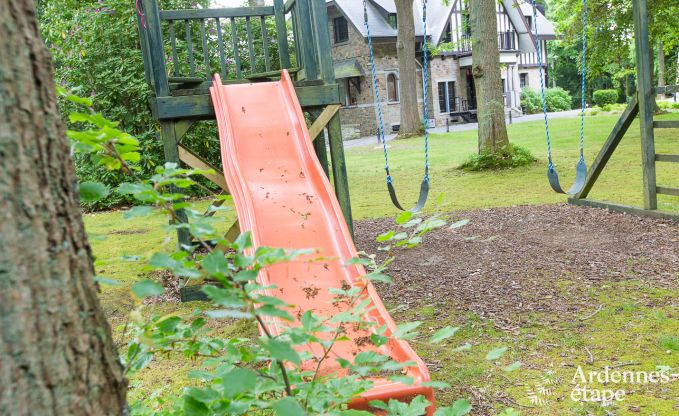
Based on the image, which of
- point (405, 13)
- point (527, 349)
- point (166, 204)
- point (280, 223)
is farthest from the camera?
point (405, 13)

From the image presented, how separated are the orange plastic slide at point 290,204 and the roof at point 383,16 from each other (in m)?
27.0

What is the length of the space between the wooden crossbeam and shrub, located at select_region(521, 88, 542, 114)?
35941 mm

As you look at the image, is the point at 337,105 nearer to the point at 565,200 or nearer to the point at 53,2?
the point at 565,200

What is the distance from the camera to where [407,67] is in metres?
24.6

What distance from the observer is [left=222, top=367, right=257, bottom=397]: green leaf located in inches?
46.6

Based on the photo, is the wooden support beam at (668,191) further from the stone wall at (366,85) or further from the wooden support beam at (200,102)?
the stone wall at (366,85)

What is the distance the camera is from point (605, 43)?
18.8 meters

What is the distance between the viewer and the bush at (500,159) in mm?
13047

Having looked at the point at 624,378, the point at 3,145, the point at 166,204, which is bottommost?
the point at 624,378

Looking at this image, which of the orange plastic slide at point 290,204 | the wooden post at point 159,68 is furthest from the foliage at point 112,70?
the orange plastic slide at point 290,204

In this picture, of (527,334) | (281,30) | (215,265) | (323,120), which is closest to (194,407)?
(215,265)

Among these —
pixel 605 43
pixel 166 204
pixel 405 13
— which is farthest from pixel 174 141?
pixel 405 13

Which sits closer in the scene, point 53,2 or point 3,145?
point 3,145

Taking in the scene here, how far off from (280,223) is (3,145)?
3.39 m
